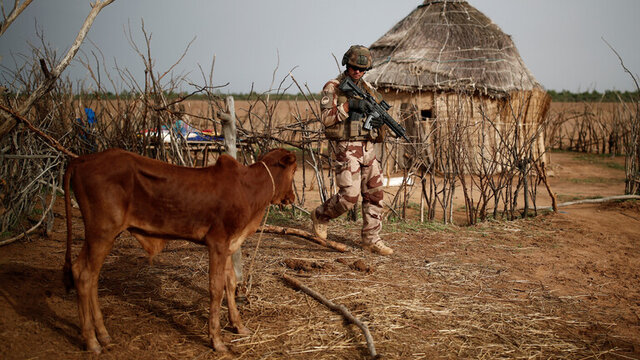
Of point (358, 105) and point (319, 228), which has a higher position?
point (358, 105)

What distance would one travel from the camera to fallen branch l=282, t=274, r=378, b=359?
244 cm

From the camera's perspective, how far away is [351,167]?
4035 mm

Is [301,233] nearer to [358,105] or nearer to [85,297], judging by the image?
[358,105]

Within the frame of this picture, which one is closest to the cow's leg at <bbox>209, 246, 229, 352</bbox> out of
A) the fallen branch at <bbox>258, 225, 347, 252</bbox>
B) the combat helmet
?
the fallen branch at <bbox>258, 225, 347, 252</bbox>

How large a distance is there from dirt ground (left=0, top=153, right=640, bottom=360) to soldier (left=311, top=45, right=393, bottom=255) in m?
0.34

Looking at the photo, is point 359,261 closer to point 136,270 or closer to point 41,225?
point 136,270

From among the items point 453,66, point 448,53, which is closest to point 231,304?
point 453,66

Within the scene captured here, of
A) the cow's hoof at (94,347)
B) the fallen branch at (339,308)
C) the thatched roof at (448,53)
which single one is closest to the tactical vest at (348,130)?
the fallen branch at (339,308)

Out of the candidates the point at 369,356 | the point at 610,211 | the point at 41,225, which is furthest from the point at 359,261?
the point at 610,211

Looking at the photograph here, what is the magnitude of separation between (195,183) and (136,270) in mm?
1611

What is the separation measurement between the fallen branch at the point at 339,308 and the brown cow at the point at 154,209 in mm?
788

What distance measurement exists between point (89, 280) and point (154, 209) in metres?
0.47

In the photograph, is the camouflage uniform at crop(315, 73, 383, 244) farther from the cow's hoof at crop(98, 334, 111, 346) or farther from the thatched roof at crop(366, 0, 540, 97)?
the thatched roof at crop(366, 0, 540, 97)

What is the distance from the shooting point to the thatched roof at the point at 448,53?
10312 mm
